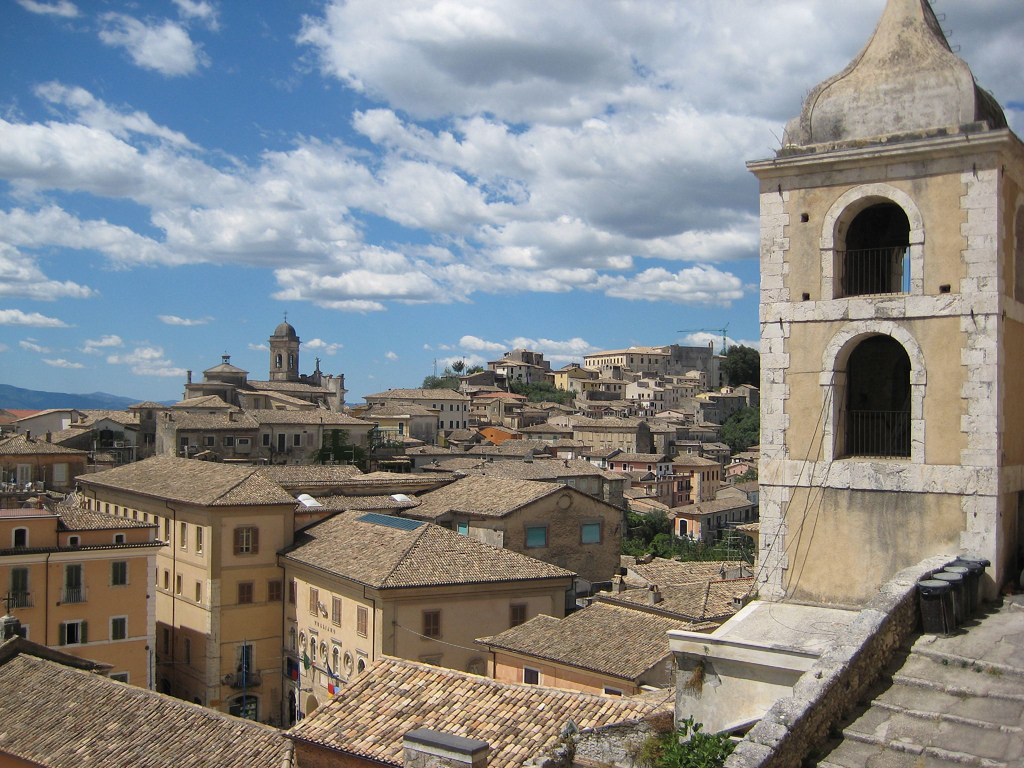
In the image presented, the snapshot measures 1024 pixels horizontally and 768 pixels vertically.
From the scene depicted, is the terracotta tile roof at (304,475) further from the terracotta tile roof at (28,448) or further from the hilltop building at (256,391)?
the hilltop building at (256,391)

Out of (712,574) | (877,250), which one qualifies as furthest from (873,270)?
(712,574)

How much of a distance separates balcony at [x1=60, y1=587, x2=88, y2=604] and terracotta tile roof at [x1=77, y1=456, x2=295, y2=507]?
16.7ft

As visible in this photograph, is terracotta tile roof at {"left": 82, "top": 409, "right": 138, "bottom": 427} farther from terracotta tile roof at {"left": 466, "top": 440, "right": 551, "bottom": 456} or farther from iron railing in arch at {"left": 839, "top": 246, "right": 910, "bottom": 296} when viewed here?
iron railing in arch at {"left": 839, "top": 246, "right": 910, "bottom": 296}

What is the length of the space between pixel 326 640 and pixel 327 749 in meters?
16.6

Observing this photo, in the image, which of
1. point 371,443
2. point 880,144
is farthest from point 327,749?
point 371,443

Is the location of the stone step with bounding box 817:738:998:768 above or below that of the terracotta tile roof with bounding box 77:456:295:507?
above

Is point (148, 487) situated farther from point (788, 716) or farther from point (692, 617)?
point (788, 716)

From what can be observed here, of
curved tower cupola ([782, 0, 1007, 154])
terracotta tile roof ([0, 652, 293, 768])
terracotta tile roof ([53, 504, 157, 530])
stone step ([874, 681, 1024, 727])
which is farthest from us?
terracotta tile roof ([53, 504, 157, 530])

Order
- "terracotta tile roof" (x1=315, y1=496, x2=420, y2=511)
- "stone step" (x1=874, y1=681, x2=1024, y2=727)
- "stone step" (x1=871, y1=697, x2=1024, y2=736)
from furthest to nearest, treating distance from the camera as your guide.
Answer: "terracotta tile roof" (x1=315, y1=496, x2=420, y2=511) → "stone step" (x1=874, y1=681, x2=1024, y2=727) → "stone step" (x1=871, y1=697, x2=1024, y2=736)

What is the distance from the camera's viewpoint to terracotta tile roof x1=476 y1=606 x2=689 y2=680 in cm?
2275

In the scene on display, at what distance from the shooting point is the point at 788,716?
22.8 ft

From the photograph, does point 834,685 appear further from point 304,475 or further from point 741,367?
point 741,367

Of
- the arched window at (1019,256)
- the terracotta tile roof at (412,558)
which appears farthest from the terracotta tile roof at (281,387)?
the arched window at (1019,256)

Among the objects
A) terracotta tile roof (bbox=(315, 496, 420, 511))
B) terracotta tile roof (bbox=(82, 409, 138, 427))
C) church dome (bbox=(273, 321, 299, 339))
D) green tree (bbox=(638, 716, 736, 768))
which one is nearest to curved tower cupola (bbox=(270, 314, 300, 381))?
church dome (bbox=(273, 321, 299, 339))
